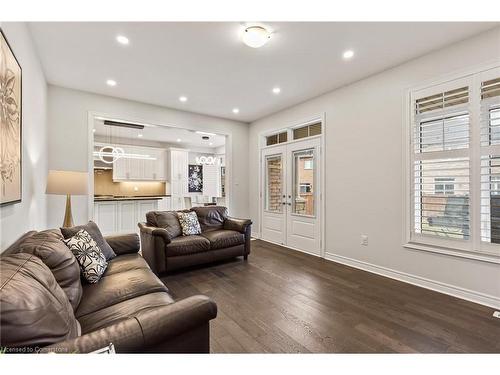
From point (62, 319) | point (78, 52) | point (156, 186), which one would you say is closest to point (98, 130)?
point (156, 186)

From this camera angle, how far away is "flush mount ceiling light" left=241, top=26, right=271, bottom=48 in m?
2.37

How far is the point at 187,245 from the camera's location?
11.2 ft

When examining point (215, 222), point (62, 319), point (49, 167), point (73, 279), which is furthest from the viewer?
point (215, 222)

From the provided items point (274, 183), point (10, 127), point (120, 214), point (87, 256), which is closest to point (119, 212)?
point (120, 214)

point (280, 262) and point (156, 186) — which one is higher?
point (156, 186)

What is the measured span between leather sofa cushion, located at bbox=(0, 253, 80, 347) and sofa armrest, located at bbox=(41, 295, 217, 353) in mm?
81

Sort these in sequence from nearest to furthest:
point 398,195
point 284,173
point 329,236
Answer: point 398,195 < point 329,236 < point 284,173

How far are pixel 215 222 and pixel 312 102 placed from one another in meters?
2.81

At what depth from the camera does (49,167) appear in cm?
372

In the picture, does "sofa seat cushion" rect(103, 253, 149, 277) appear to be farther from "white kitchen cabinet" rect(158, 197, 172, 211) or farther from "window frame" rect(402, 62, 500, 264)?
"white kitchen cabinet" rect(158, 197, 172, 211)

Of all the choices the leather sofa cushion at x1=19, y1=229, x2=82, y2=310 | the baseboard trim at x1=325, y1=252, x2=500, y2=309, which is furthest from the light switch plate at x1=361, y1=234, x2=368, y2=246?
the leather sofa cushion at x1=19, y1=229, x2=82, y2=310

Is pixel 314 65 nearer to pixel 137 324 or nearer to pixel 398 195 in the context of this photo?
pixel 398 195

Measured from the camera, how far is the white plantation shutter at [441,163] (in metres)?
2.60

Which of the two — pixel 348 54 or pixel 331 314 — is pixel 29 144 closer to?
pixel 331 314
